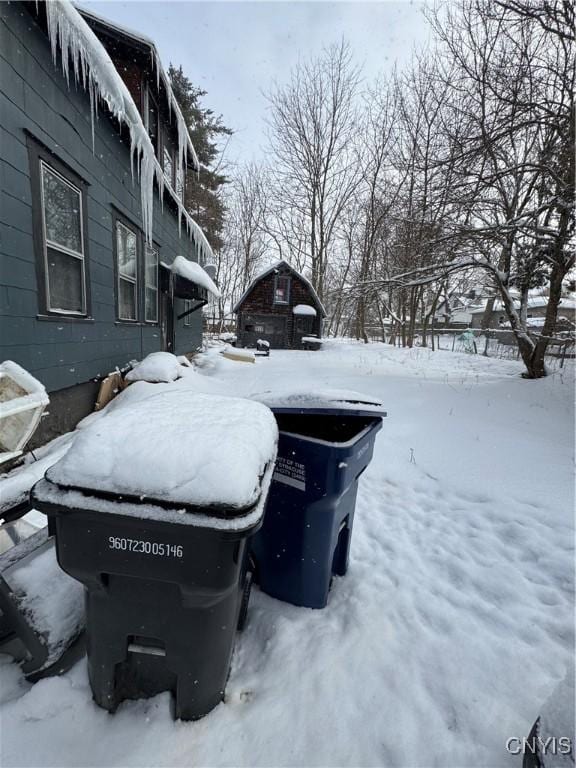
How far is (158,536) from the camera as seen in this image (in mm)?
989

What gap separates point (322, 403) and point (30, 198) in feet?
13.4

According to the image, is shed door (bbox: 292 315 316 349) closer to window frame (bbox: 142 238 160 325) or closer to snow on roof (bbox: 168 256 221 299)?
snow on roof (bbox: 168 256 221 299)

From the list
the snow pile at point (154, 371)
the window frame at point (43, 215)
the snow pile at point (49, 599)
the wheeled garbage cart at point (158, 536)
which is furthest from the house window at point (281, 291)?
the wheeled garbage cart at point (158, 536)

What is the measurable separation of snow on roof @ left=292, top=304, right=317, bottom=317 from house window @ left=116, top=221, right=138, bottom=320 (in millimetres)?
13904

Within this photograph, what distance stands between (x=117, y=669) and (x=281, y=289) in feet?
66.0

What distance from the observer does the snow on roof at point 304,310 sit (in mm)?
19812

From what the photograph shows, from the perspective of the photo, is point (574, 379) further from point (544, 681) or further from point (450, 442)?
point (544, 681)

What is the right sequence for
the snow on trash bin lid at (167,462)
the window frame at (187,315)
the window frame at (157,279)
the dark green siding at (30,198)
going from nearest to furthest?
the snow on trash bin lid at (167,462), the dark green siding at (30,198), the window frame at (157,279), the window frame at (187,315)

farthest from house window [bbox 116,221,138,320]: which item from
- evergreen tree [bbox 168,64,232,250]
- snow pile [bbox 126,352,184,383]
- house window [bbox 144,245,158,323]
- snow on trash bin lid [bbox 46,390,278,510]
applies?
evergreen tree [bbox 168,64,232,250]

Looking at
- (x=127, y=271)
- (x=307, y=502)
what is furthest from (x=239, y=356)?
(x=307, y=502)

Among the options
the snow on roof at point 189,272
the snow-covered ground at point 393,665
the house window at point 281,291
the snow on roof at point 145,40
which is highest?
the snow on roof at point 145,40

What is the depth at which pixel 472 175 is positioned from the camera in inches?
253

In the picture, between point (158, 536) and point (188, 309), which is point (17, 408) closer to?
point (158, 536)

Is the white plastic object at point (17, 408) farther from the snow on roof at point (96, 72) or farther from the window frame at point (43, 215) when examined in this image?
the snow on roof at point (96, 72)
